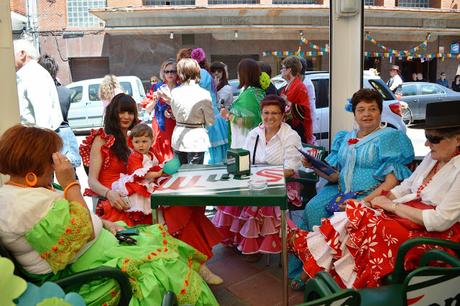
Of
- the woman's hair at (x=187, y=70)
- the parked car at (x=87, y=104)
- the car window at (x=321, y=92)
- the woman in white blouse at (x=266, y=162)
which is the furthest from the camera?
the parked car at (x=87, y=104)

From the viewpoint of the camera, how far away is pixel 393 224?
94.0 inches

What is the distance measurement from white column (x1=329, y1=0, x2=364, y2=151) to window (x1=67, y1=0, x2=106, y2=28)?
16.5 metres

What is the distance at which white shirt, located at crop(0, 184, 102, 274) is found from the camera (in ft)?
5.86

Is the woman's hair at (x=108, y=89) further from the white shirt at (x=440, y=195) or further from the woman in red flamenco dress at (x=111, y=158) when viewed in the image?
the white shirt at (x=440, y=195)

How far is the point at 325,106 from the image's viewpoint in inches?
295

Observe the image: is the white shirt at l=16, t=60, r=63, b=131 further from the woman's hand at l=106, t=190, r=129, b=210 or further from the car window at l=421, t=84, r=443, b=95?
the car window at l=421, t=84, r=443, b=95

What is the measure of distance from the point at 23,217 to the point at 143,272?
0.53 m

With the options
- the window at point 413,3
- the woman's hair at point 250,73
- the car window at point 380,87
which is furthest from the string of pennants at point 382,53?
the woman's hair at point 250,73

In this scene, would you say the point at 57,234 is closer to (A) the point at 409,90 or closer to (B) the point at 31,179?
(B) the point at 31,179

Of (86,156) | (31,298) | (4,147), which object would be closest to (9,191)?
(4,147)

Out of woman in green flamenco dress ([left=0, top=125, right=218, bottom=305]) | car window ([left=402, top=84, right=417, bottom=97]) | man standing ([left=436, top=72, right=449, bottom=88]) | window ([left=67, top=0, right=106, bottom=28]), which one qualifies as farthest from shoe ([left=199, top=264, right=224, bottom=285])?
window ([left=67, top=0, right=106, bottom=28])

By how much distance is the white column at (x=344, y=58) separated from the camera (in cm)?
410

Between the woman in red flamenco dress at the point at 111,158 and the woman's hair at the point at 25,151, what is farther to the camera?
the woman in red flamenco dress at the point at 111,158

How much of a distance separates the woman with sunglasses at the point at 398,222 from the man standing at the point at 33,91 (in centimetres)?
236
